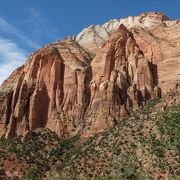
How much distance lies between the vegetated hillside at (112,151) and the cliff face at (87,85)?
4.78 metres

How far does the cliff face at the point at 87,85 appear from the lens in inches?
5640

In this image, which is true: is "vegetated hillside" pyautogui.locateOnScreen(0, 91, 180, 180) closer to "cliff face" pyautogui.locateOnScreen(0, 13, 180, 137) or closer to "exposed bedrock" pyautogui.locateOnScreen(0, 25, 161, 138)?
"exposed bedrock" pyautogui.locateOnScreen(0, 25, 161, 138)

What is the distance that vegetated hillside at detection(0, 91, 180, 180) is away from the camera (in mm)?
109062

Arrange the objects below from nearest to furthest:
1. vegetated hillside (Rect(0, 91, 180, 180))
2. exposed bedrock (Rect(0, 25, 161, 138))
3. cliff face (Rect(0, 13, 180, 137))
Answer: vegetated hillside (Rect(0, 91, 180, 180))
exposed bedrock (Rect(0, 25, 161, 138))
cliff face (Rect(0, 13, 180, 137))

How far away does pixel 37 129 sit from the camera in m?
146

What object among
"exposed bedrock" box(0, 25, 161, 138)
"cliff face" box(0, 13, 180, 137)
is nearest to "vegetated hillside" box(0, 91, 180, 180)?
"exposed bedrock" box(0, 25, 161, 138)

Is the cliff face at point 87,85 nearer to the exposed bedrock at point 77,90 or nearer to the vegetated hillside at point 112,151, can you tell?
the exposed bedrock at point 77,90

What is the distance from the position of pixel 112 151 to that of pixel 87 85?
122 feet

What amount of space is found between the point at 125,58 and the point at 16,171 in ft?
155

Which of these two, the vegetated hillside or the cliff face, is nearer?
the vegetated hillside

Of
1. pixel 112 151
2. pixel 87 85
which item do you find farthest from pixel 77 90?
pixel 112 151

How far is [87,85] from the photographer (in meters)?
153

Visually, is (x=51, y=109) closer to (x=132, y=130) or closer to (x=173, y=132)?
(x=132, y=130)

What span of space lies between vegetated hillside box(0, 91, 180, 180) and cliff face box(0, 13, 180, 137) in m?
4.78
